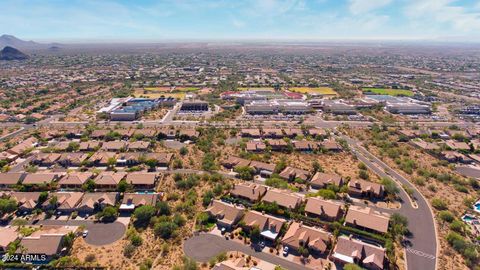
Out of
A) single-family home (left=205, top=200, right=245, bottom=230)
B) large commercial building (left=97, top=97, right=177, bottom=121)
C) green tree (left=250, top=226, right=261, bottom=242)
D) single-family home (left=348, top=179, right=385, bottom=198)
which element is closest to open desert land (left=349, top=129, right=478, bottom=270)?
single-family home (left=348, top=179, right=385, bottom=198)

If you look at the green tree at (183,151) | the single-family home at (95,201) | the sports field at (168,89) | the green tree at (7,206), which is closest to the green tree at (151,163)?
the green tree at (183,151)

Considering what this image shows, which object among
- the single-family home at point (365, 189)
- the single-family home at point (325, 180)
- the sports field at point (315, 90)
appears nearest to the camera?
the single-family home at point (365, 189)

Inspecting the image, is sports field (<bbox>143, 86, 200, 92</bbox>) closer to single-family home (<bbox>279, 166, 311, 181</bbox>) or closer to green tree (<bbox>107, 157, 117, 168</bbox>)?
green tree (<bbox>107, 157, 117, 168</bbox>)

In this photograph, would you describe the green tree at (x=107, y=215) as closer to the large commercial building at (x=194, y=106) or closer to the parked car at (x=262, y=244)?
the parked car at (x=262, y=244)

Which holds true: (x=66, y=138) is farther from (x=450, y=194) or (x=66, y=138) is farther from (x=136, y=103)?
(x=450, y=194)

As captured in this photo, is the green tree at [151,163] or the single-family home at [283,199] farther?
the green tree at [151,163]

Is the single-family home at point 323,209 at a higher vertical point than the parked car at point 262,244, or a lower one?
higher
